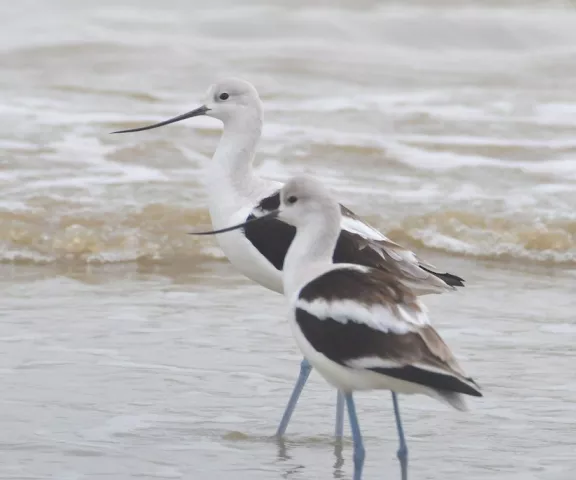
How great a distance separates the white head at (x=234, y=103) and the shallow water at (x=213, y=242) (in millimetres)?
915

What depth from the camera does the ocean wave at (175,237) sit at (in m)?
7.59

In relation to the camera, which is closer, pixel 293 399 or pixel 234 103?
pixel 293 399

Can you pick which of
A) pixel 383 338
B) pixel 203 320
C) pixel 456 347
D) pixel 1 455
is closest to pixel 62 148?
pixel 203 320

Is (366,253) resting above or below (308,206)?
below

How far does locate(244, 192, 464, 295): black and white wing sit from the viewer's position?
193 inches

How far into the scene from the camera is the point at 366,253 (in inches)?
195

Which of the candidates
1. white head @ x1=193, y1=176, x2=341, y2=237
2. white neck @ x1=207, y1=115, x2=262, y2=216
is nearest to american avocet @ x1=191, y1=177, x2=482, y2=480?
white head @ x1=193, y1=176, x2=341, y2=237

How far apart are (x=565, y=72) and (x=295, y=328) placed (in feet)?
35.5

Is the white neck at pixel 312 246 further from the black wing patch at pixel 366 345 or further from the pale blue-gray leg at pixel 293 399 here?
the pale blue-gray leg at pixel 293 399

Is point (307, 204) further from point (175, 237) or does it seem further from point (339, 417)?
point (175, 237)

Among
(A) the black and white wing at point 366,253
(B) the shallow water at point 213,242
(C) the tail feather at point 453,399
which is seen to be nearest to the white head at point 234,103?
(A) the black and white wing at point 366,253

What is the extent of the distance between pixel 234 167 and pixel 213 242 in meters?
2.28

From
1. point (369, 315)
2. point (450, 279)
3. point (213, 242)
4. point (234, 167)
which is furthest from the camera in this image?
point (213, 242)

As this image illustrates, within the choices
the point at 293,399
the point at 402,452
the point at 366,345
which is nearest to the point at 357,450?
the point at 402,452
